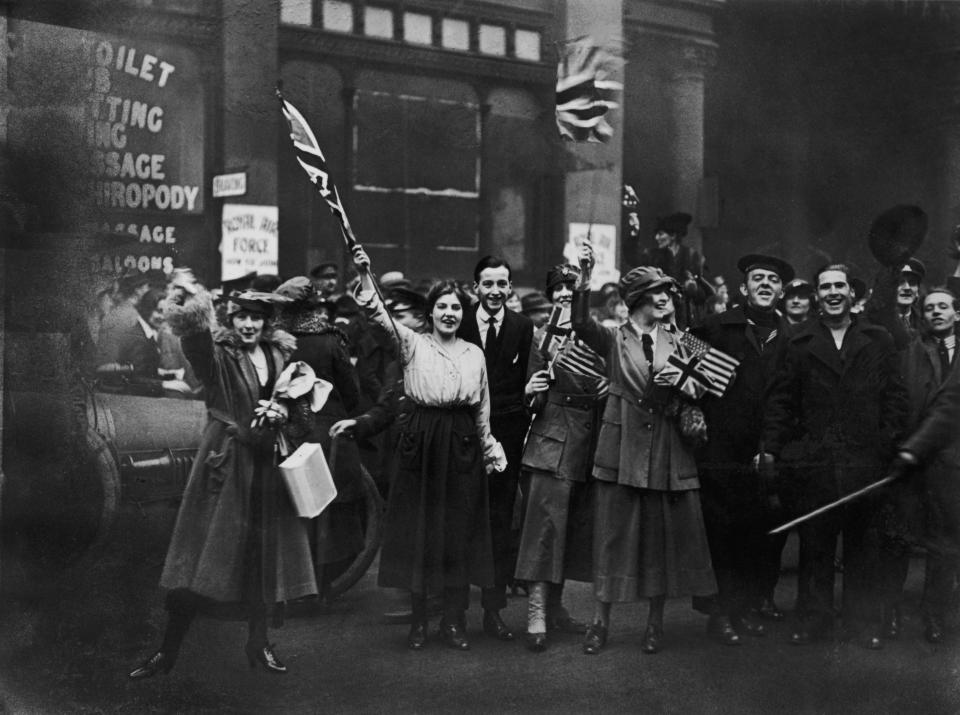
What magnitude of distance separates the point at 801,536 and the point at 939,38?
9.87 ft

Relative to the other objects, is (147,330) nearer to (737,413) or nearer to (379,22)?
(379,22)

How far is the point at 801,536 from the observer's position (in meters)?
6.29

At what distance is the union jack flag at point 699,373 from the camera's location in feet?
19.2

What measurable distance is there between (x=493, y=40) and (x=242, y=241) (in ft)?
5.86

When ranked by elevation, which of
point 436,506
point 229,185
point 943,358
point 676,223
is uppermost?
point 229,185

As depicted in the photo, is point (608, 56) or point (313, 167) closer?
point (313, 167)

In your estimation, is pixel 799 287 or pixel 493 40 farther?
pixel 799 287

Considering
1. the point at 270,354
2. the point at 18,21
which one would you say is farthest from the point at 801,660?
the point at 18,21

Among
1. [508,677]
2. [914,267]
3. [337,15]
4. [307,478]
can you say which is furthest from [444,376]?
[914,267]

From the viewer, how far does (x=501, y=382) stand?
646cm

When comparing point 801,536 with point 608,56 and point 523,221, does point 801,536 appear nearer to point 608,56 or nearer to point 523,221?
point 523,221

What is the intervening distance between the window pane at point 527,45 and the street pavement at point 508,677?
3233 mm

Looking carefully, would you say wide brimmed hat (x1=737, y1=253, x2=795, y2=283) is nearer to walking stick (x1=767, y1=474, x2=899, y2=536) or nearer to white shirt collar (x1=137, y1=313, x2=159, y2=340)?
walking stick (x1=767, y1=474, x2=899, y2=536)

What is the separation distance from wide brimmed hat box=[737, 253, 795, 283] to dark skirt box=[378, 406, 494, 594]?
6.34 ft
